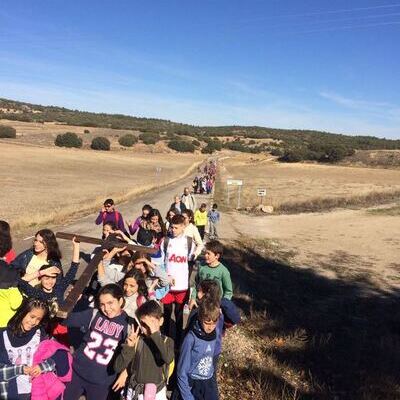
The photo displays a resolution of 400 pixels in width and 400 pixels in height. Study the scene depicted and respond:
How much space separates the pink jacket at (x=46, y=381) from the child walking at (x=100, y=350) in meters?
0.17

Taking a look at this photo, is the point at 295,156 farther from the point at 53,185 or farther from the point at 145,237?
the point at 145,237

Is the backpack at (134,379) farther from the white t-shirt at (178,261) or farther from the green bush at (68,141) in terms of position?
the green bush at (68,141)

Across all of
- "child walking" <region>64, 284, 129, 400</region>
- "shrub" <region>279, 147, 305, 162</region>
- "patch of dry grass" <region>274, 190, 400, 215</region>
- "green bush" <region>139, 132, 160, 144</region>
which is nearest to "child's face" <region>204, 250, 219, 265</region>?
"child walking" <region>64, 284, 129, 400</region>

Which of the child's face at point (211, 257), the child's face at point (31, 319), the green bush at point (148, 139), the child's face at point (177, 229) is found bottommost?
the green bush at point (148, 139)

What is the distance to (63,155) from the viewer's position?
68.8 metres

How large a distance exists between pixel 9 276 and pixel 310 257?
14.3m

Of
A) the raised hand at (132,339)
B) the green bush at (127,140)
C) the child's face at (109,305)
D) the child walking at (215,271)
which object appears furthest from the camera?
the green bush at (127,140)

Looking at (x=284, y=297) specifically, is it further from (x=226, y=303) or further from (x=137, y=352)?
(x=137, y=352)

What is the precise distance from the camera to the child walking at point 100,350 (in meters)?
4.16

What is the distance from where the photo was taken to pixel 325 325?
9.48 m

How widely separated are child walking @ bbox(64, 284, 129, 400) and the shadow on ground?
2397mm

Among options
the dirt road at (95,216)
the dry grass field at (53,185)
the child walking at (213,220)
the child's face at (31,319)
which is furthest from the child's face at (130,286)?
Answer: the dry grass field at (53,185)

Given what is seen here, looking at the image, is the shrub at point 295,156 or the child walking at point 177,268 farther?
the shrub at point 295,156

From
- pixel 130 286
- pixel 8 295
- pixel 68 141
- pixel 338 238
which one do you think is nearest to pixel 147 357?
pixel 130 286
